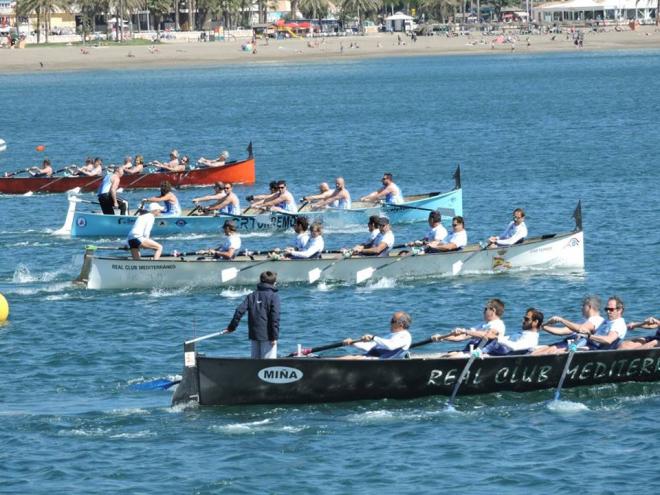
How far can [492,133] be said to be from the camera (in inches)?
3231

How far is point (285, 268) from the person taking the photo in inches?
1353

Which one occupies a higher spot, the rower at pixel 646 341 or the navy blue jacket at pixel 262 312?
the navy blue jacket at pixel 262 312

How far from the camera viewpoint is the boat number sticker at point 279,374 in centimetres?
2355

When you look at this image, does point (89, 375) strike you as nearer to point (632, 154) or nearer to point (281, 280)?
point (281, 280)

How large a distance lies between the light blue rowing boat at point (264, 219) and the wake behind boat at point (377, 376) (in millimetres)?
18399

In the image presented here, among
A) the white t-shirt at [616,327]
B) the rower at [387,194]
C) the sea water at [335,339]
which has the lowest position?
the sea water at [335,339]

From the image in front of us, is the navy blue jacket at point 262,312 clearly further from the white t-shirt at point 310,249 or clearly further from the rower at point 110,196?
the rower at point 110,196

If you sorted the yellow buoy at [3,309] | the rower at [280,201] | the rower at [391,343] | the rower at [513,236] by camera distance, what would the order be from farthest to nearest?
the rower at [280,201]
the rower at [513,236]
the yellow buoy at [3,309]
the rower at [391,343]

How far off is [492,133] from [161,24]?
121376 millimetres

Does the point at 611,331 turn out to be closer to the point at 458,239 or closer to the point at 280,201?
the point at 458,239

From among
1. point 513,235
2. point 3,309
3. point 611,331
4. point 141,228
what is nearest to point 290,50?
point 141,228

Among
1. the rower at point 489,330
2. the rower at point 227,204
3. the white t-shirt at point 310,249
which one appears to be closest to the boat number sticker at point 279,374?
the rower at point 489,330

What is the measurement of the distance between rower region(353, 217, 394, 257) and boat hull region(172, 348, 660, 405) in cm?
1017

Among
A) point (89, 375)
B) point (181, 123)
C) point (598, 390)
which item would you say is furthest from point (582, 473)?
point (181, 123)
